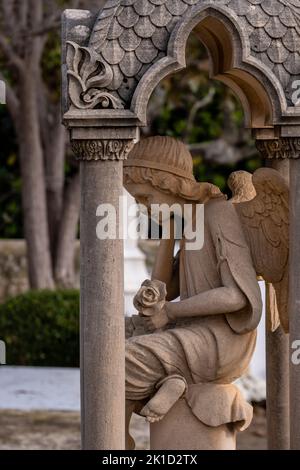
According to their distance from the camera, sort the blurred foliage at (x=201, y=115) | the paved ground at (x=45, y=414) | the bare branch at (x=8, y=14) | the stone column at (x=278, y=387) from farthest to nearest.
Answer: the blurred foliage at (x=201, y=115)
the bare branch at (x=8, y=14)
the paved ground at (x=45, y=414)
the stone column at (x=278, y=387)

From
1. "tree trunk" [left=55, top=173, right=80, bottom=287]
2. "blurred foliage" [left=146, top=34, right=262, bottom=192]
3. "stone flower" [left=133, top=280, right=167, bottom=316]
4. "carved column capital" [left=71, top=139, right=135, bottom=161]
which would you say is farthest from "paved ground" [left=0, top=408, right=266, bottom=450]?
"blurred foliage" [left=146, top=34, right=262, bottom=192]

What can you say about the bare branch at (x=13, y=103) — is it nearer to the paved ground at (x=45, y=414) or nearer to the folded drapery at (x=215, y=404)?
the paved ground at (x=45, y=414)

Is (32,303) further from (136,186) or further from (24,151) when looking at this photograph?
(136,186)

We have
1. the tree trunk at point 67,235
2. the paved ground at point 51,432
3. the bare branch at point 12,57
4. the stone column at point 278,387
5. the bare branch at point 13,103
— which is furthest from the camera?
the tree trunk at point 67,235

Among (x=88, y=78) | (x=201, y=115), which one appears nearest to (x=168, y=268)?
(x=88, y=78)

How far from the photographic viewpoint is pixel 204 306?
6426 mm

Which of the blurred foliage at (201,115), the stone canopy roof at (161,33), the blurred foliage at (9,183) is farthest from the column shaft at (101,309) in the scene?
the blurred foliage at (9,183)

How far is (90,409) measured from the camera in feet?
19.9

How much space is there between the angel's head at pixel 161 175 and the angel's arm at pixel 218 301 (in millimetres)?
441

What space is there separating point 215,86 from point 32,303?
20.0 ft

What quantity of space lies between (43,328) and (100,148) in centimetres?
878

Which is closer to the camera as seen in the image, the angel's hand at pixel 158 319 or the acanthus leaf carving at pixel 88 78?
the acanthus leaf carving at pixel 88 78

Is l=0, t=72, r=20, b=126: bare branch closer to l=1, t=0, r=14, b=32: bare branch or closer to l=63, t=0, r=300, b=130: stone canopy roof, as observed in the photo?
l=1, t=0, r=14, b=32: bare branch

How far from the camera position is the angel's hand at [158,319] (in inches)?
257
